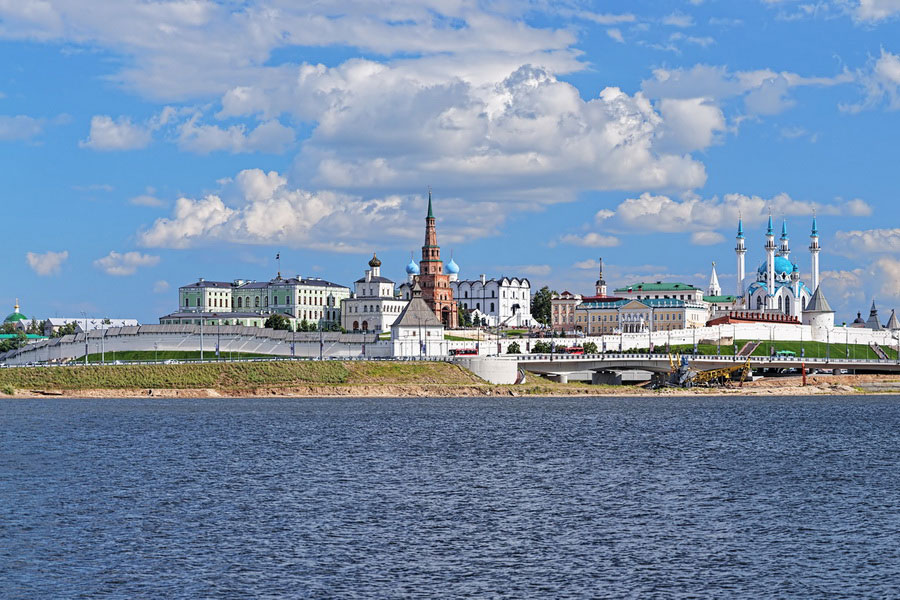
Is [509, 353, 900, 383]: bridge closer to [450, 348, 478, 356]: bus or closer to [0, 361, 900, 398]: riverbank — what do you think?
[0, 361, 900, 398]: riverbank

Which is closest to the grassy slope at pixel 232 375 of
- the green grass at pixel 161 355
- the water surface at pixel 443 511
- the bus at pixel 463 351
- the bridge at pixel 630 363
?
the bridge at pixel 630 363

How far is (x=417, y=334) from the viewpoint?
494 ft

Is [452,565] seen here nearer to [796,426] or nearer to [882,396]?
[796,426]

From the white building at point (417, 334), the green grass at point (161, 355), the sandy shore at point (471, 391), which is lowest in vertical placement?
the sandy shore at point (471, 391)

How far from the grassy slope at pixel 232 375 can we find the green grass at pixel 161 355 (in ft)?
61.3

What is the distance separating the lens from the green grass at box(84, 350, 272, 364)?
14138cm

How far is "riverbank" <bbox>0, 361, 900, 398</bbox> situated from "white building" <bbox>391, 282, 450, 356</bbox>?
70.6ft

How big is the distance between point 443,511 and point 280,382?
257 ft

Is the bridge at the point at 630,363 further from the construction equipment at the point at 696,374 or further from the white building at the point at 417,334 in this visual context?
the white building at the point at 417,334

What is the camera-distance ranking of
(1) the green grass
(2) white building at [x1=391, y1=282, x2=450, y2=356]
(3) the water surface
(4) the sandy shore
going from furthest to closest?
(2) white building at [x1=391, y1=282, x2=450, y2=356], (1) the green grass, (4) the sandy shore, (3) the water surface

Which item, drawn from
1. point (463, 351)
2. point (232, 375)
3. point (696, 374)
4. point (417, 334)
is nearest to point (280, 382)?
point (232, 375)

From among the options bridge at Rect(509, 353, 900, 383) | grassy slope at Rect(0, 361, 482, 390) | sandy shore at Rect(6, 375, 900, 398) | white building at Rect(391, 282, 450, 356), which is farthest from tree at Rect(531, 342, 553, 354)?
grassy slope at Rect(0, 361, 482, 390)

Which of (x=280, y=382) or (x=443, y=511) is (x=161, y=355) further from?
(x=443, y=511)

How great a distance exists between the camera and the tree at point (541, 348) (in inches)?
6398
